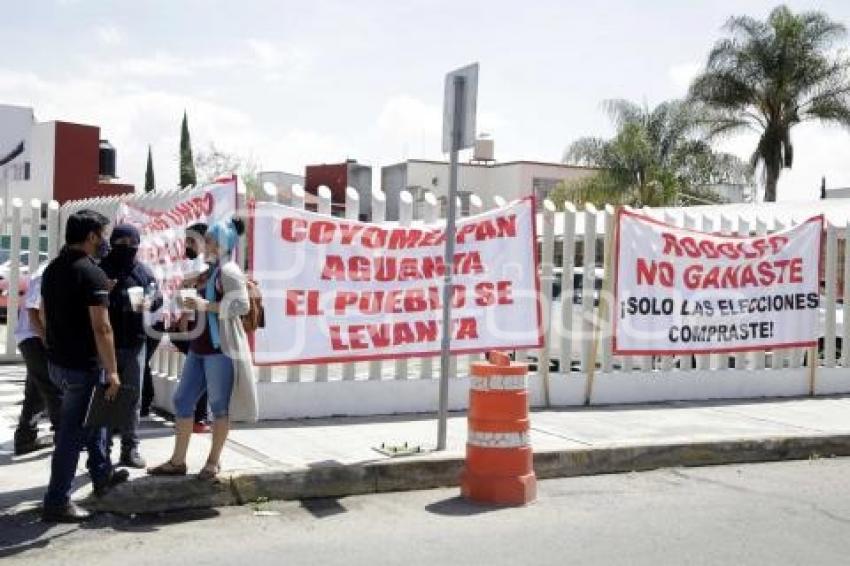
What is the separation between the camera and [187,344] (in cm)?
795

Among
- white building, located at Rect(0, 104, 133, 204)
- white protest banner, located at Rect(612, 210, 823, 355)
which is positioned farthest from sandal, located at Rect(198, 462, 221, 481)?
white building, located at Rect(0, 104, 133, 204)

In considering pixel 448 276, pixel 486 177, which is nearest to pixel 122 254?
pixel 448 276

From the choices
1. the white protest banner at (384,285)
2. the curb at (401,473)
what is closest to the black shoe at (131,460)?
the curb at (401,473)

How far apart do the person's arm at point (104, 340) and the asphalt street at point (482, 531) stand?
92 cm

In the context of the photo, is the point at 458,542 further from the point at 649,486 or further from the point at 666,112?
the point at 666,112

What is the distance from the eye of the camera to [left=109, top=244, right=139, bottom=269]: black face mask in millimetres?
6828

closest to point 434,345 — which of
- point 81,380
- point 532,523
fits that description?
point 532,523

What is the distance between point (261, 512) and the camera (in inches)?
251

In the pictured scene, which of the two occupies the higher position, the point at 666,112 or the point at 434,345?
the point at 666,112

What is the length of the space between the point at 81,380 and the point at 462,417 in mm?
4251

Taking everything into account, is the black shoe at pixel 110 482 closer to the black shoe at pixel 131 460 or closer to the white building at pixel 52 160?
the black shoe at pixel 131 460

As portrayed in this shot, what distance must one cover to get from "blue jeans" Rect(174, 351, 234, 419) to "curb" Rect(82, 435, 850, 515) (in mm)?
455

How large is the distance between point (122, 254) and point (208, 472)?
163cm

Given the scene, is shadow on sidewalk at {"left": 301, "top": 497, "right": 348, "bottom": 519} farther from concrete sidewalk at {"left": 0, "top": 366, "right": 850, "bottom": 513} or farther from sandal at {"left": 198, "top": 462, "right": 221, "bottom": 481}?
sandal at {"left": 198, "top": 462, "right": 221, "bottom": 481}
